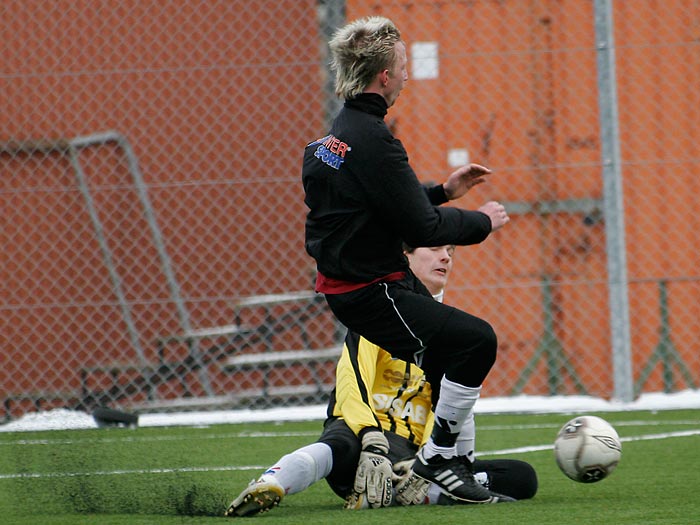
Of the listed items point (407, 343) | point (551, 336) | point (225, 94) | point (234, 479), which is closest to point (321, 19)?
point (225, 94)

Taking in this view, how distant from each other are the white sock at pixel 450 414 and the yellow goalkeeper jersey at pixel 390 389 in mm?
342

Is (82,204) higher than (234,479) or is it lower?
higher

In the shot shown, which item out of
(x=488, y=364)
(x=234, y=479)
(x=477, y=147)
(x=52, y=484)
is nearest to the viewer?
(x=488, y=364)

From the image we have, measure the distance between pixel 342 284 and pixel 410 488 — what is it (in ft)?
2.39

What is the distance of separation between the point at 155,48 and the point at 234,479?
14.2 feet

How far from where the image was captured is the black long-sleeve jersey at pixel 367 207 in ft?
12.8

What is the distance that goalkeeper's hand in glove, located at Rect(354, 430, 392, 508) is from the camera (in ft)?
13.2

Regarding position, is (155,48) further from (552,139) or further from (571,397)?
(571,397)

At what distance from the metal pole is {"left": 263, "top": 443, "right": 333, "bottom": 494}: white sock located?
3.75 metres

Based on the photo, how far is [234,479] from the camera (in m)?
4.99

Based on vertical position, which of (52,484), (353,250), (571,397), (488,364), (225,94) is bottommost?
(571,397)

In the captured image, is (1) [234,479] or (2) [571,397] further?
(2) [571,397]

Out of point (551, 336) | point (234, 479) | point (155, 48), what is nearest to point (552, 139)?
point (551, 336)

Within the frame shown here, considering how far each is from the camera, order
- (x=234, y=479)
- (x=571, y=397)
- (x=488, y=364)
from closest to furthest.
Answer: (x=488, y=364) < (x=234, y=479) < (x=571, y=397)
